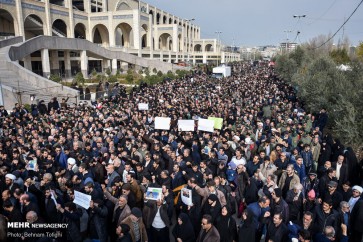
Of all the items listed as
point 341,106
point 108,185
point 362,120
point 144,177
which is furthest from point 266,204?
point 341,106

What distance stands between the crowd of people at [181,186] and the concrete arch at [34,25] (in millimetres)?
32385

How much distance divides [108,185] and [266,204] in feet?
11.4

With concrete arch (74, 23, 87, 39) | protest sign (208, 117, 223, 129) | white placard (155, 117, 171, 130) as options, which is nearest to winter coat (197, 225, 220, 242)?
white placard (155, 117, 171, 130)

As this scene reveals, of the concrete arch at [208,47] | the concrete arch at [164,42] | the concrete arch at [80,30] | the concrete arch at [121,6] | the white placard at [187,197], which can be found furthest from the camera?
the concrete arch at [208,47]

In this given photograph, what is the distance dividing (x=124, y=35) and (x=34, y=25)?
62.4ft

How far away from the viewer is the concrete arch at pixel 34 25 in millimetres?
37544

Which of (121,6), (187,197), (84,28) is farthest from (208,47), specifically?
(187,197)

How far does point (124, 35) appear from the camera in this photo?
54594 mm

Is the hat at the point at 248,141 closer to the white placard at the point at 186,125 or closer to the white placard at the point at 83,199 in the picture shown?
the white placard at the point at 186,125

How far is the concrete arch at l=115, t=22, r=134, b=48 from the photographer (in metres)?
53.1

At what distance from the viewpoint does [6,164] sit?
693cm

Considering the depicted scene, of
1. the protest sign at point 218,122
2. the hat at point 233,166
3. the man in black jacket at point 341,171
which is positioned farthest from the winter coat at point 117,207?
the protest sign at point 218,122

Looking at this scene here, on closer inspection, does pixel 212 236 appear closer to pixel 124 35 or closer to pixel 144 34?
pixel 124 35

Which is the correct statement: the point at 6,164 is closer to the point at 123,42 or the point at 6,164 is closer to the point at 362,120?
the point at 362,120
